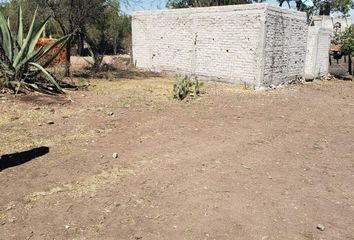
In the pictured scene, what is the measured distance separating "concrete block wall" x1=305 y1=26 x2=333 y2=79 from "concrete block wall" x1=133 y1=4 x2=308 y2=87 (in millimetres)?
881

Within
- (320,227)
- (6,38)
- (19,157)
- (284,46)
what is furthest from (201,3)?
(320,227)

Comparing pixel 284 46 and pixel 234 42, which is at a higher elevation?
pixel 234 42

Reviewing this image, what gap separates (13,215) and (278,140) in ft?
13.7

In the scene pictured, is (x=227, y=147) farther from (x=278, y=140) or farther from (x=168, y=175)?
(x=168, y=175)

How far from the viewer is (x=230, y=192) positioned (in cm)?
414

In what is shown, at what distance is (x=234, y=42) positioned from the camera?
467 inches

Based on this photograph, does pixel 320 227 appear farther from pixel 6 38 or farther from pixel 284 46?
pixel 284 46

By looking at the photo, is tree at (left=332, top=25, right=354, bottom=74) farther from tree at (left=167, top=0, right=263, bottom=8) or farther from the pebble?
the pebble

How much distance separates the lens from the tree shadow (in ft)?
15.5

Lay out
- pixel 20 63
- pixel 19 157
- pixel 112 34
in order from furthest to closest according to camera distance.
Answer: pixel 112 34 → pixel 20 63 → pixel 19 157

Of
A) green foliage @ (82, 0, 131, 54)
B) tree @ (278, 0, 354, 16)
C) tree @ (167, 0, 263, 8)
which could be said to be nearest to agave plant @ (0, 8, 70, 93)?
tree @ (167, 0, 263, 8)

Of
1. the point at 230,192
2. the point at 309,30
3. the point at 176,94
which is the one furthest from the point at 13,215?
the point at 309,30

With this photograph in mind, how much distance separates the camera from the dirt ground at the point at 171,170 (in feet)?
11.3

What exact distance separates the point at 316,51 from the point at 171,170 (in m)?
11.2
